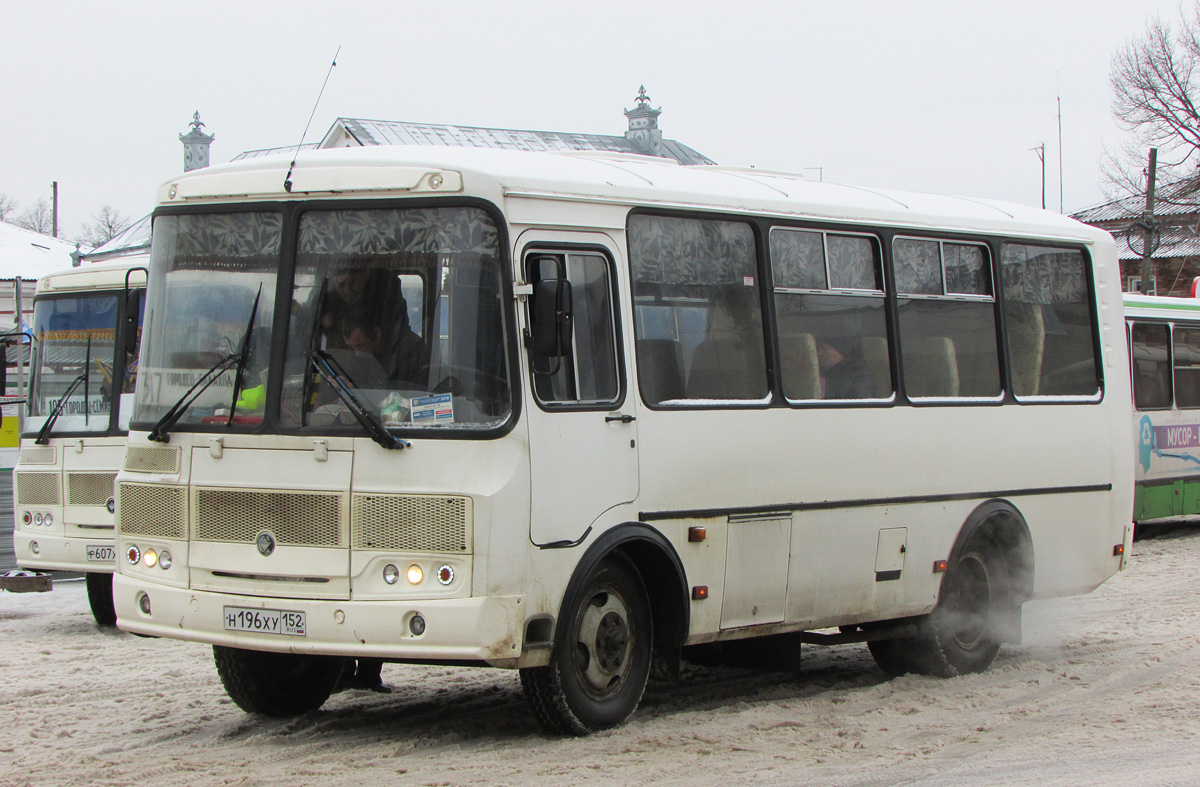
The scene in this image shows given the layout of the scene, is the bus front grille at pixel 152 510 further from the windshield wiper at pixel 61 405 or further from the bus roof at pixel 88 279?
the bus roof at pixel 88 279

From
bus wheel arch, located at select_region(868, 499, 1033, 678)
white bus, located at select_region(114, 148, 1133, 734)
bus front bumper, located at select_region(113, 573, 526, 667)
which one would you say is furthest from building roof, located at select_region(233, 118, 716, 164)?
bus front bumper, located at select_region(113, 573, 526, 667)

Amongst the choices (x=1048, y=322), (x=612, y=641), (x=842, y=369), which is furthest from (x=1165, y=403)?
(x=612, y=641)

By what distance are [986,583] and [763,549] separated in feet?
7.99

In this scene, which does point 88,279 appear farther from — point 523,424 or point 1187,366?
point 1187,366

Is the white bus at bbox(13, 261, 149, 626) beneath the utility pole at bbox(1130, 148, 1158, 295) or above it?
beneath

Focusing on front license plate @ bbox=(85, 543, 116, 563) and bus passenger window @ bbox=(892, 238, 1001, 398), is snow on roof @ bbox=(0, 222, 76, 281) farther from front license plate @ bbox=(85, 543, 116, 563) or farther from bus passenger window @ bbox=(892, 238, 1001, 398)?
bus passenger window @ bbox=(892, 238, 1001, 398)

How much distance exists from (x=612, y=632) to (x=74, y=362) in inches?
265

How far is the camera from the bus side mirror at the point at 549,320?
23.3 feet

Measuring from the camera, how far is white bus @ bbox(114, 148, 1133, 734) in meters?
7.02

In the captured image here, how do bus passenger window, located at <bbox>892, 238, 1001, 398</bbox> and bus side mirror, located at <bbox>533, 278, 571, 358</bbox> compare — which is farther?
bus passenger window, located at <bbox>892, 238, 1001, 398</bbox>

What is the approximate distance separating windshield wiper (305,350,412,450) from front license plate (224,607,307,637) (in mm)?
880

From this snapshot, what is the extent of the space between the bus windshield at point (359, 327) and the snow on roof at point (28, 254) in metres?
28.8

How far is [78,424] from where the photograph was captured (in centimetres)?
1241

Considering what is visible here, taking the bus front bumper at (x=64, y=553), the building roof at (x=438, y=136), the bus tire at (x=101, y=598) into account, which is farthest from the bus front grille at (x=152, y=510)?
the building roof at (x=438, y=136)
